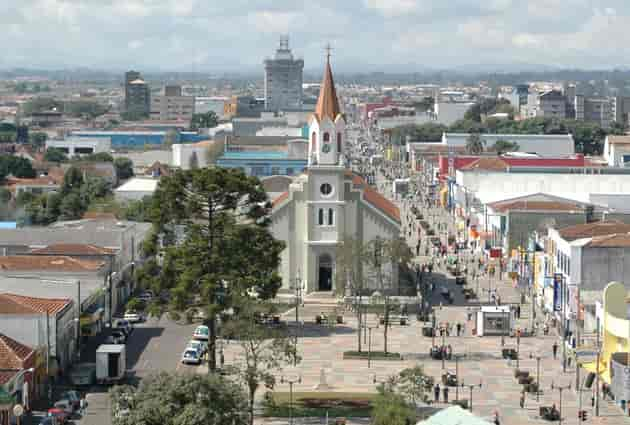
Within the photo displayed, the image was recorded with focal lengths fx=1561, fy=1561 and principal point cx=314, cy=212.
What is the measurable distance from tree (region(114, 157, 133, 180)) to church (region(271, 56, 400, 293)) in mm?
53902

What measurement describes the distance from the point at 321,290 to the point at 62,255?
38.1 feet

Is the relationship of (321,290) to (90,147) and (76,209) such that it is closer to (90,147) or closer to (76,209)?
(76,209)

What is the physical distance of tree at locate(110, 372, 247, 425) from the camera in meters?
37.3

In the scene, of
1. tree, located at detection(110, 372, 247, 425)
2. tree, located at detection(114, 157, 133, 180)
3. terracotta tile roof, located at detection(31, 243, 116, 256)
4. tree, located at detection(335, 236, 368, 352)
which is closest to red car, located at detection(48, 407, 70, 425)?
tree, located at detection(110, 372, 247, 425)

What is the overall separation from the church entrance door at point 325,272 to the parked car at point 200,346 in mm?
12930

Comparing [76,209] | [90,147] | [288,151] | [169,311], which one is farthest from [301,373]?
[90,147]

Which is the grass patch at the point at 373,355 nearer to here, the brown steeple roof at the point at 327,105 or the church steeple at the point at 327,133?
the church steeple at the point at 327,133

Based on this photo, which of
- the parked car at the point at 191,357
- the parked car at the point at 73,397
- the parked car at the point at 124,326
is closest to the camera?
the parked car at the point at 73,397

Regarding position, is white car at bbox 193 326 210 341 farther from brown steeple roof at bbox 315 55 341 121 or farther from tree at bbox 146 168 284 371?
brown steeple roof at bbox 315 55 341 121

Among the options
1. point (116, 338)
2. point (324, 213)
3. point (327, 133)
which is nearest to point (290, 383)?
point (116, 338)

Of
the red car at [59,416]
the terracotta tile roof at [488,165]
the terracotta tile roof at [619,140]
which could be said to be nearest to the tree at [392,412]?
the red car at [59,416]

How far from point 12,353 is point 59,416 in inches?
149

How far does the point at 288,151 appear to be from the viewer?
134625mm

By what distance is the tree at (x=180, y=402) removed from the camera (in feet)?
122
